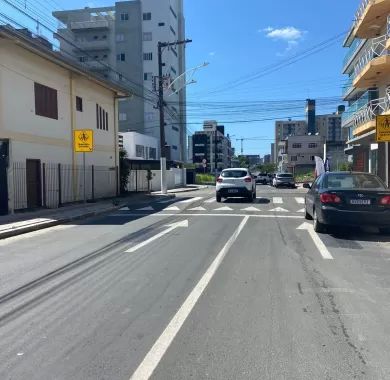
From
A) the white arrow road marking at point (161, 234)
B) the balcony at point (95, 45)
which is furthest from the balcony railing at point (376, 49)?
the balcony at point (95, 45)

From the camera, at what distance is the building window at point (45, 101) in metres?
22.0

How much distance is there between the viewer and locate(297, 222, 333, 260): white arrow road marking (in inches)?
370

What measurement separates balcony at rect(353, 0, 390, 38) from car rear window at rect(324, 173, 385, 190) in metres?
18.5

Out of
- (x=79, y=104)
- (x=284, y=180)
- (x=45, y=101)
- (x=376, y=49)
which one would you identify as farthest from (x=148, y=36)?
(x=45, y=101)

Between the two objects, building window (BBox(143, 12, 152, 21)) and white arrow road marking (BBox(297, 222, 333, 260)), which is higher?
building window (BBox(143, 12, 152, 21))

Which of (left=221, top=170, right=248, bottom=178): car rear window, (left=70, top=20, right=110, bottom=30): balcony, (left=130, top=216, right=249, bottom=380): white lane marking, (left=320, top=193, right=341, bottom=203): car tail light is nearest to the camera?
(left=130, top=216, right=249, bottom=380): white lane marking

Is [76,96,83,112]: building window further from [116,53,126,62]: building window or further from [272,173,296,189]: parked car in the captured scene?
[116,53,126,62]: building window

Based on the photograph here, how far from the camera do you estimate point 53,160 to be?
23.6 metres

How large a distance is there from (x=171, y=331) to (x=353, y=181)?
8.39m

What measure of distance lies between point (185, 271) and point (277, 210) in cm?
1170

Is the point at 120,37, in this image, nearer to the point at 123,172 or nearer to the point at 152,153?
the point at 152,153

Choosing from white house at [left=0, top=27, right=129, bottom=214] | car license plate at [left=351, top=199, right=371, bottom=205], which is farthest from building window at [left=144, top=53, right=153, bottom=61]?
car license plate at [left=351, top=199, right=371, bottom=205]

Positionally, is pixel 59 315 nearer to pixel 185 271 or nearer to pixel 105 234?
pixel 185 271

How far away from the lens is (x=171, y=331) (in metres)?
5.13
